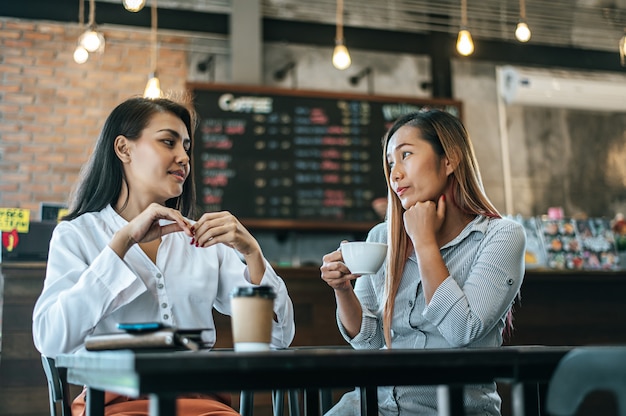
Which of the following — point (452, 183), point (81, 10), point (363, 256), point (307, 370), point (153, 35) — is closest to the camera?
point (307, 370)

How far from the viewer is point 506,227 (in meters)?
2.03

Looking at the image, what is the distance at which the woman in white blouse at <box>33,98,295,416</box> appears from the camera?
1.80m

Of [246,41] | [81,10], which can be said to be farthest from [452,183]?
→ [81,10]

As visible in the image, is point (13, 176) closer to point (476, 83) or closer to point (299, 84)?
point (299, 84)

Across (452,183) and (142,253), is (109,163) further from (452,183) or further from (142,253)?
(452,183)

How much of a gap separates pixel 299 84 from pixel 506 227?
4.60m

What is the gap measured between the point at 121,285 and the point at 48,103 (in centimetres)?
453

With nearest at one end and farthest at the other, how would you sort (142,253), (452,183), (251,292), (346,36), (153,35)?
(251,292)
(142,253)
(452,183)
(153,35)
(346,36)

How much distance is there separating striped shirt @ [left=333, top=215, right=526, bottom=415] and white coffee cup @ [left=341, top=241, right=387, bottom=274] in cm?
18

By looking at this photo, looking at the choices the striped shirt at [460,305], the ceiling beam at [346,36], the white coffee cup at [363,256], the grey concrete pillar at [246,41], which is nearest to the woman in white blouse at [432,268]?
the striped shirt at [460,305]

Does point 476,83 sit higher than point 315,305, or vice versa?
point 476,83

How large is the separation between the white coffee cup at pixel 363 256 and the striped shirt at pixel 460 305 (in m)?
0.18

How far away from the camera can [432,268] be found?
1877 millimetres

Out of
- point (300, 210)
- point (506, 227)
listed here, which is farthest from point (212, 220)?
point (300, 210)
